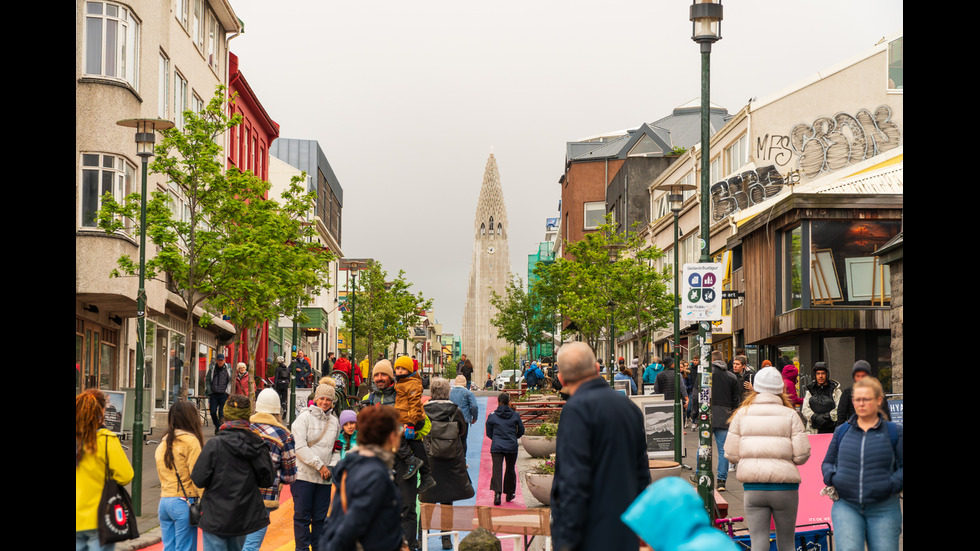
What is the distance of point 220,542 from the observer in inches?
337

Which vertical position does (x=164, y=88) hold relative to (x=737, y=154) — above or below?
below

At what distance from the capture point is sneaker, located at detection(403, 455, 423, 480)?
10.8 meters

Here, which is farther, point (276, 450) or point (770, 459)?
point (276, 450)

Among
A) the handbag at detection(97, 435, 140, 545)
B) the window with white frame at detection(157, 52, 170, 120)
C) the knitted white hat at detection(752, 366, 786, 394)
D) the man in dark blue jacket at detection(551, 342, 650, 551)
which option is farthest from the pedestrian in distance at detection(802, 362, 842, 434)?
the window with white frame at detection(157, 52, 170, 120)

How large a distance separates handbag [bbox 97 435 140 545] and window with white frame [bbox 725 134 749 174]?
38120 mm

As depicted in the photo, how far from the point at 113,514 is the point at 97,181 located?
1971 cm

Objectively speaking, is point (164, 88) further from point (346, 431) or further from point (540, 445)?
point (346, 431)

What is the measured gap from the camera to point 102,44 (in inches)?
1019

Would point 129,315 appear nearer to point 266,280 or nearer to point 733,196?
point 266,280

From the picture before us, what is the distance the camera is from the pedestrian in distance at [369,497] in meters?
6.25

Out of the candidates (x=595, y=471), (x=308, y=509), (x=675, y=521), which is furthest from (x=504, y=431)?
(x=675, y=521)

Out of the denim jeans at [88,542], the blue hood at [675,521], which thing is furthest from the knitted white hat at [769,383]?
the denim jeans at [88,542]

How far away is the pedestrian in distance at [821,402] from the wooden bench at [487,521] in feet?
19.5
